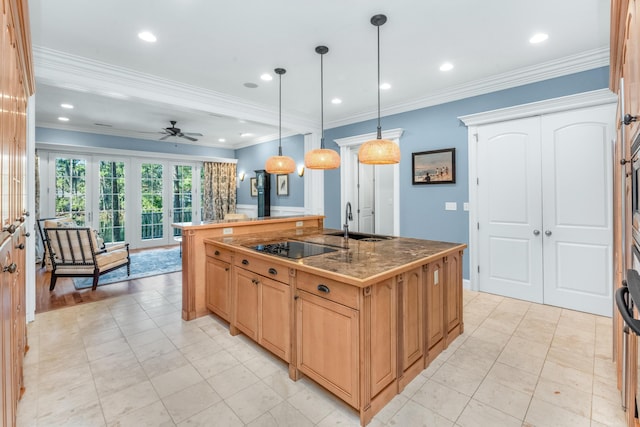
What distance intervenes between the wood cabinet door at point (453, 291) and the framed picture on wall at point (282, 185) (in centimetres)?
491

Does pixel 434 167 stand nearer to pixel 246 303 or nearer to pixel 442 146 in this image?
pixel 442 146

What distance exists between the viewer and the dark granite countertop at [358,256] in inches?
69.3

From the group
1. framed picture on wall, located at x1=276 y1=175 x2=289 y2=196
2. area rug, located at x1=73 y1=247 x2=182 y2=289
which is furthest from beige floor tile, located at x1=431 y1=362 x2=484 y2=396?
framed picture on wall, located at x1=276 y1=175 x2=289 y2=196

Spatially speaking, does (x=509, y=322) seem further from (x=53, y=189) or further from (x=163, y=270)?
(x=53, y=189)

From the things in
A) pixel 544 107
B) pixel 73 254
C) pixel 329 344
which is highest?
pixel 544 107

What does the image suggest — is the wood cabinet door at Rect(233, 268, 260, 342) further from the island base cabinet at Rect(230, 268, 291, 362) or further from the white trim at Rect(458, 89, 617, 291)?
the white trim at Rect(458, 89, 617, 291)

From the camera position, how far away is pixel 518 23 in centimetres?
264

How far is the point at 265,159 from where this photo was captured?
762cm

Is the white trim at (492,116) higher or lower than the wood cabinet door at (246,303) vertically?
higher

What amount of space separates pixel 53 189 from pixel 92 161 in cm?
91

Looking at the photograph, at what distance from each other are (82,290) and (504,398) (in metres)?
4.92

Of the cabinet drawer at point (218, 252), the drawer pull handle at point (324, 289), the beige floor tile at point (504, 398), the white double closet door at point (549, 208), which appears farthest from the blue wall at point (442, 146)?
the drawer pull handle at point (324, 289)

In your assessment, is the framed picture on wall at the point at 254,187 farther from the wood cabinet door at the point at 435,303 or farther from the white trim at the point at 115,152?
the wood cabinet door at the point at 435,303

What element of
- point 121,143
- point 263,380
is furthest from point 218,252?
point 121,143
